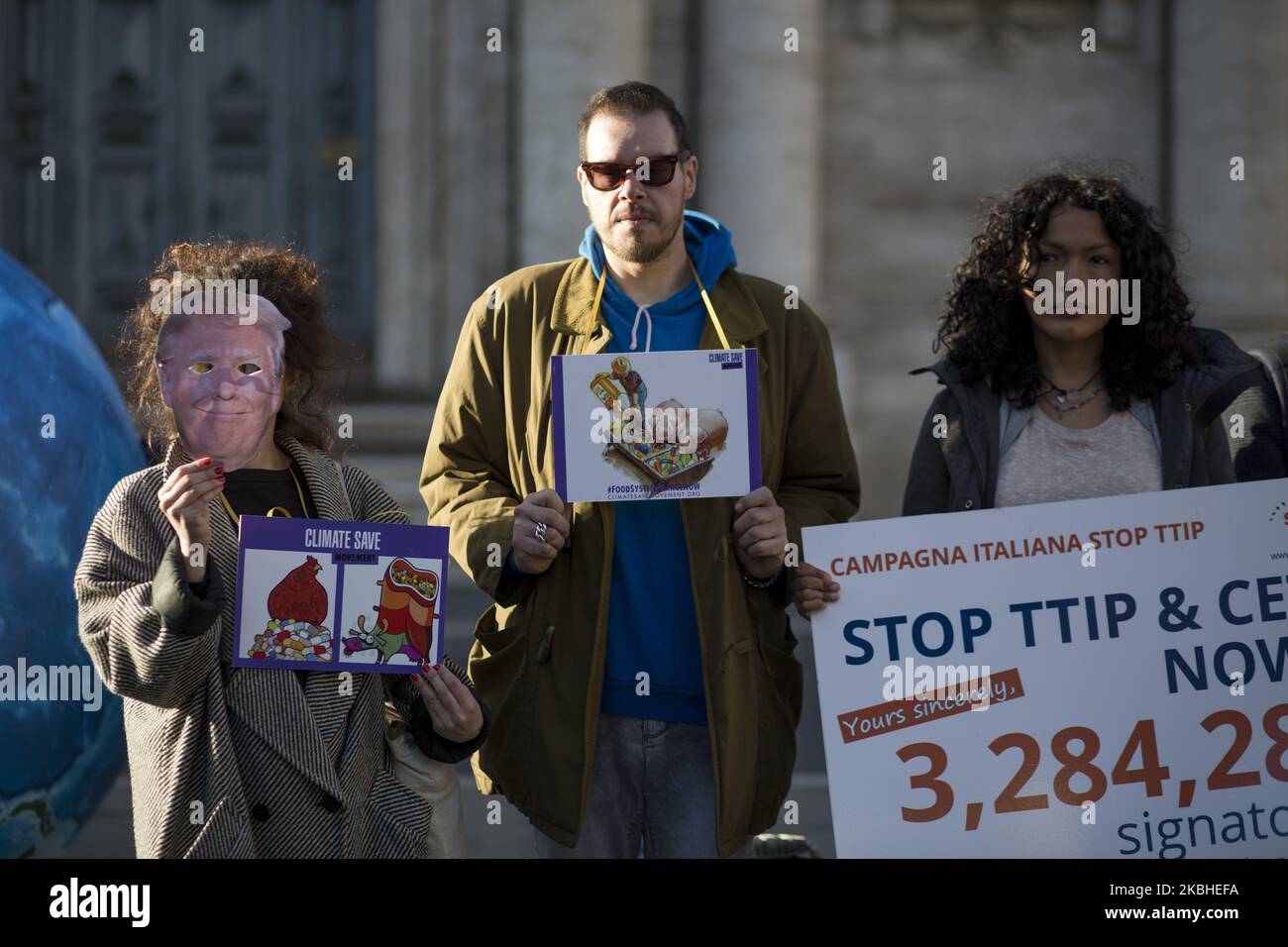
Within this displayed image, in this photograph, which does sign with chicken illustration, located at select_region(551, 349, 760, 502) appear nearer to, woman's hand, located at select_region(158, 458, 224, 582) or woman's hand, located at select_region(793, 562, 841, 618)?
woman's hand, located at select_region(793, 562, 841, 618)

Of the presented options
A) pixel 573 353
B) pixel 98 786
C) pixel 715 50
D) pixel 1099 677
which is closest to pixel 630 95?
pixel 573 353

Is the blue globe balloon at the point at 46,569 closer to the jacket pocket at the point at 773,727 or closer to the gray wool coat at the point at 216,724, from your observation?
the gray wool coat at the point at 216,724

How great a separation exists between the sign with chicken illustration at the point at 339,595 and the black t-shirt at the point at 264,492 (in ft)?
0.32

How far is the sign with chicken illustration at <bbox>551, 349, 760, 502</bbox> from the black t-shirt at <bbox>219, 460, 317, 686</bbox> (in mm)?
543

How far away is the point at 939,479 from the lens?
3793mm

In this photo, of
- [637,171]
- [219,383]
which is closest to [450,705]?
[219,383]

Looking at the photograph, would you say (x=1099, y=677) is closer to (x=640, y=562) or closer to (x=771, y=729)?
(x=771, y=729)

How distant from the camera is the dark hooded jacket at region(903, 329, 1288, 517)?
12.1 ft

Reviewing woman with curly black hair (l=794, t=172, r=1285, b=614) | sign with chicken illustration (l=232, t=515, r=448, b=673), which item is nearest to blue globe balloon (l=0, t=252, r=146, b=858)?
sign with chicken illustration (l=232, t=515, r=448, b=673)

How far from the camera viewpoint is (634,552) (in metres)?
3.59

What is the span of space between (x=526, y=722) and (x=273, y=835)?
66 centimetres

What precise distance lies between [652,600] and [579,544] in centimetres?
20

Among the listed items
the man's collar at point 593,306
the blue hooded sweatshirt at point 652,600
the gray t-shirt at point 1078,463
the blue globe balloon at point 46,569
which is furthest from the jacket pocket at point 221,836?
the gray t-shirt at point 1078,463

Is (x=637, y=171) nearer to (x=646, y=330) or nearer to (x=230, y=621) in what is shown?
(x=646, y=330)
